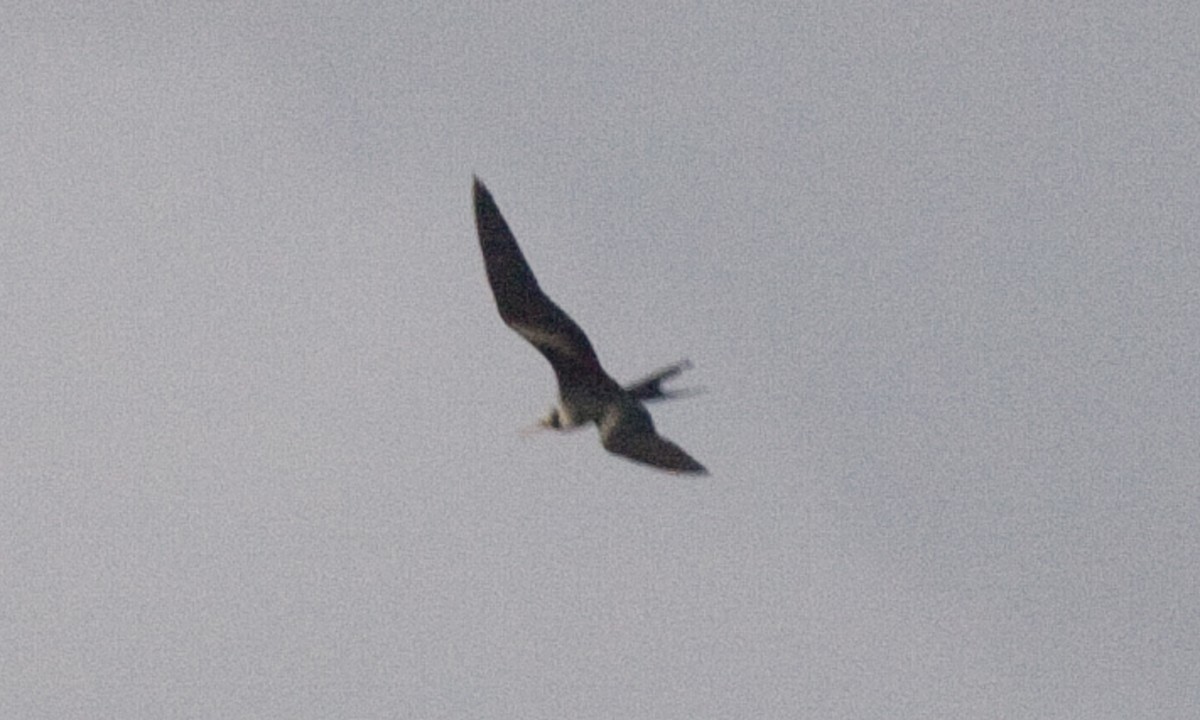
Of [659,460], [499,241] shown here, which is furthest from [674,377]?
[499,241]

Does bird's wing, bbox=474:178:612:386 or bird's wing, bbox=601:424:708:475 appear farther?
bird's wing, bbox=601:424:708:475

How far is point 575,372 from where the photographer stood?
1738 inches

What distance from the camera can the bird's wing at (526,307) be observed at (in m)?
42.1

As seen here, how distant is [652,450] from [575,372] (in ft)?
6.40

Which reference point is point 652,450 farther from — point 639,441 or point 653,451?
point 639,441

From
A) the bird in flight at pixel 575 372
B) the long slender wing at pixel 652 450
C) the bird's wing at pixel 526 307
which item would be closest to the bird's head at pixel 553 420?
the bird in flight at pixel 575 372

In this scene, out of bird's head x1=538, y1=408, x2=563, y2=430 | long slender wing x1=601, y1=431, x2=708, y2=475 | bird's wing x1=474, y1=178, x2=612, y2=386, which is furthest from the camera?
bird's head x1=538, y1=408, x2=563, y2=430

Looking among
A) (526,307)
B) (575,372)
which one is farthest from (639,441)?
(526,307)

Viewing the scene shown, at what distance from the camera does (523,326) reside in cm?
4362

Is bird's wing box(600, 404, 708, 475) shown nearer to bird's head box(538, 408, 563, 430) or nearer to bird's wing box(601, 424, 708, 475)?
bird's wing box(601, 424, 708, 475)

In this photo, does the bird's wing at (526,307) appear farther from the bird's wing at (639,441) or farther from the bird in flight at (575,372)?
Answer: the bird's wing at (639,441)

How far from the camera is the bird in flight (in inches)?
1672

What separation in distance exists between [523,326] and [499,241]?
202 cm

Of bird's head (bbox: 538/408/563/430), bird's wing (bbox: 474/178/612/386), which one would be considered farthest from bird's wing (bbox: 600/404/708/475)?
bird's head (bbox: 538/408/563/430)
